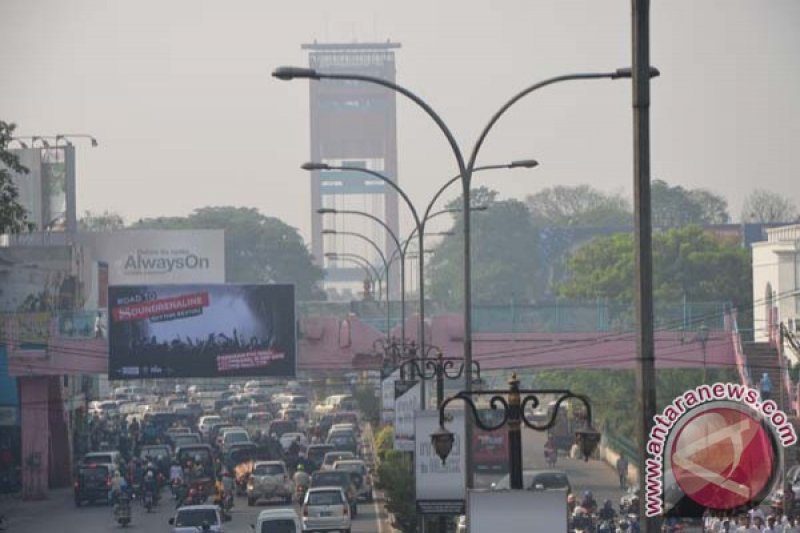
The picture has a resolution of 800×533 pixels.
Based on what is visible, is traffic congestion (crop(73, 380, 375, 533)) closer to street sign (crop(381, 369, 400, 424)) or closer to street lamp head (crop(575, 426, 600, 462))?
street sign (crop(381, 369, 400, 424))

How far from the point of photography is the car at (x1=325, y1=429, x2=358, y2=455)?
74312 mm

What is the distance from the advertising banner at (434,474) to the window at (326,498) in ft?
55.8

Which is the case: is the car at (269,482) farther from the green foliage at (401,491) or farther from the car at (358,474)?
the green foliage at (401,491)

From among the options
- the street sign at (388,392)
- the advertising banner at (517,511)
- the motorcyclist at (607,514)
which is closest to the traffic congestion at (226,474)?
the street sign at (388,392)

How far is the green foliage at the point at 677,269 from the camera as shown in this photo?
355ft

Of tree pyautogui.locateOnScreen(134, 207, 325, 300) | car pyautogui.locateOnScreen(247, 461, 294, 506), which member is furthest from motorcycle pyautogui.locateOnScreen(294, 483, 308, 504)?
tree pyautogui.locateOnScreen(134, 207, 325, 300)

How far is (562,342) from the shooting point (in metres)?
69.1

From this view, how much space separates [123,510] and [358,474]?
27.8 feet

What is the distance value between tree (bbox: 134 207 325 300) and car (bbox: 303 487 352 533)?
128077 mm


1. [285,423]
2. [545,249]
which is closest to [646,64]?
[285,423]

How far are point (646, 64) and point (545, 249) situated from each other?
15656 centimetres

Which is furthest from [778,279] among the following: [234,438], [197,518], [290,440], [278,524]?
[278,524]

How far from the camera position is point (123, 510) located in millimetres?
54062

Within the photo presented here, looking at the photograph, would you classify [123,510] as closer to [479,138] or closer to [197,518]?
[197,518]
